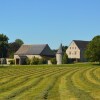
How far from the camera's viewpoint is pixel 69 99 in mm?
17141

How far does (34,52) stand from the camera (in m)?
134

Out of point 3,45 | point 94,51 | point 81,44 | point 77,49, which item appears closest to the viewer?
point 94,51

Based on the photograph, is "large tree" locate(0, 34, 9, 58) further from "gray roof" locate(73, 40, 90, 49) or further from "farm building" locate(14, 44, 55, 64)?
"gray roof" locate(73, 40, 90, 49)

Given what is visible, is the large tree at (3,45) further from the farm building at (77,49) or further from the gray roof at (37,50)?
the farm building at (77,49)

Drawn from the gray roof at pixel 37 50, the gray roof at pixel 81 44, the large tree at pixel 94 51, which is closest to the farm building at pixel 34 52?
the gray roof at pixel 37 50

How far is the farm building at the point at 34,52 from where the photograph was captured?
131 m

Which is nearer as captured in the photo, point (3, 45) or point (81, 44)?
point (81, 44)

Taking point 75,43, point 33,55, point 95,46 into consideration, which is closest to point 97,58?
point 95,46

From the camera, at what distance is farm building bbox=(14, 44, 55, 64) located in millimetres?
130712

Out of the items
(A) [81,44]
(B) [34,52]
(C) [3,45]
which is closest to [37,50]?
(B) [34,52]

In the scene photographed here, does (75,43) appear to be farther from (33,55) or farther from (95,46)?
(95,46)

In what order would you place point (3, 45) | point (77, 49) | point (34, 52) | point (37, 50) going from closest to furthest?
point (34, 52), point (37, 50), point (77, 49), point (3, 45)

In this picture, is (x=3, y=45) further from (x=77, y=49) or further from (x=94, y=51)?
(x=94, y=51)

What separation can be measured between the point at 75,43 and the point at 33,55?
21844 millimetres
